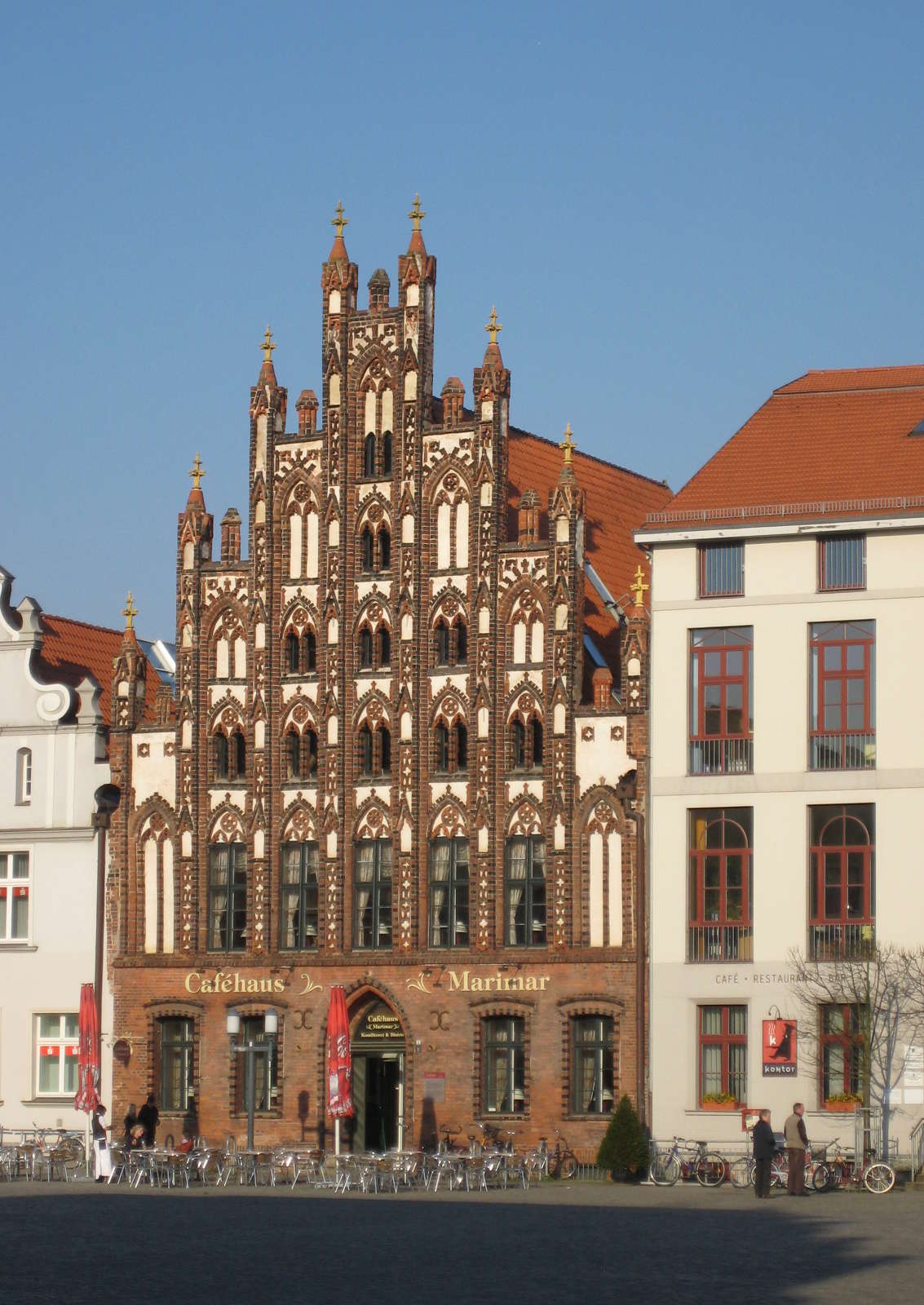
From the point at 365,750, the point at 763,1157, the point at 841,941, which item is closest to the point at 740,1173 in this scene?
the point at 841,941

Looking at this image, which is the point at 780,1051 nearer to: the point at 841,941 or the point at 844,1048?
the point at 844,1048

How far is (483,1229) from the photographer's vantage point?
3606 centimetres

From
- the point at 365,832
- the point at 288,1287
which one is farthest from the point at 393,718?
the point at 288,1287

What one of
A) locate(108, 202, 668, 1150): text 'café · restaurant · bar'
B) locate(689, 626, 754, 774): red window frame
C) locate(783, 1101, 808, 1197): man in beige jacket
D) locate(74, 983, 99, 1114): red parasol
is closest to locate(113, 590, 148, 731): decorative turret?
locate(108, 202, 668, 1150): text 'café · restaurant · bar'

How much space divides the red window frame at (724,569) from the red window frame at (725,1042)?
8.96 meters

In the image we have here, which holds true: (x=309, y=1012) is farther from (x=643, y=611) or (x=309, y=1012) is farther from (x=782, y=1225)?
(x=782, y=1225)

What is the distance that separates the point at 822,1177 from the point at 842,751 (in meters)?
9.65

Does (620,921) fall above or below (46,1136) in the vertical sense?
above

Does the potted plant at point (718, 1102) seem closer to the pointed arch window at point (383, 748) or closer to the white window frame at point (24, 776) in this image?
the pointed arch window at point (383, 748)

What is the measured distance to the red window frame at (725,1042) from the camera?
52.7m

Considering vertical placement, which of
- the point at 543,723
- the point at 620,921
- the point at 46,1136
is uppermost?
the point at 543,723

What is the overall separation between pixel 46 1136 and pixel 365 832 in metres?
10.4

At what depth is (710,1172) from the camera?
5050cm

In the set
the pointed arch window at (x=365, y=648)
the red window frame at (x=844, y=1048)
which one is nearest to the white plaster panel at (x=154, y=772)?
the pointed arch window at (x=365, y=648)
